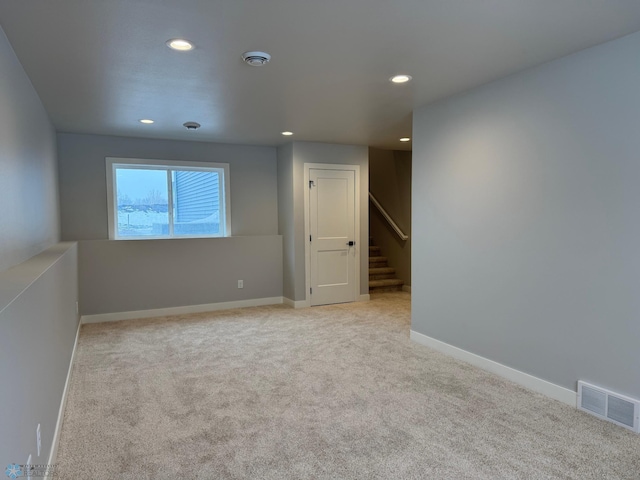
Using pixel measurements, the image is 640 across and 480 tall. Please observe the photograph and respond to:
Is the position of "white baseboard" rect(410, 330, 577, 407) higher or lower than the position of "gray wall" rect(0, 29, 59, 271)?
lower

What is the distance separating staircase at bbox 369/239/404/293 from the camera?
273 inches

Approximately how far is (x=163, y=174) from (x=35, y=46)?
3.14 meters

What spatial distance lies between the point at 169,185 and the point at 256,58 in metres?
3.41

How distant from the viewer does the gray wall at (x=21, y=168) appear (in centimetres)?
222

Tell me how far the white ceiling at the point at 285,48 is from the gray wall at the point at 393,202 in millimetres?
3285

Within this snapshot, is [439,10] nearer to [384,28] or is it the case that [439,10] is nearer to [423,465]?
[384,28]

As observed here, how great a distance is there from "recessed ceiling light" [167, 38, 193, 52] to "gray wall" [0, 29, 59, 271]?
0.89 m

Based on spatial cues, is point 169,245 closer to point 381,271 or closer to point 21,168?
point 21,168

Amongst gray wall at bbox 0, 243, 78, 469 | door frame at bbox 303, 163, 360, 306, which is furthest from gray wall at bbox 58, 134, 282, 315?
gray wall at bbox 0, 243, 78, 469

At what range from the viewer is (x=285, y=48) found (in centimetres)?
254

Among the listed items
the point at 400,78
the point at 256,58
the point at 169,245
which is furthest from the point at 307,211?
the point at 256,58

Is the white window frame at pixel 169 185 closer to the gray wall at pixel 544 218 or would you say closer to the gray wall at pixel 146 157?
the gray wall at pixel 146 157

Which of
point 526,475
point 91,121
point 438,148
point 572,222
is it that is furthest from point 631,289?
point 91,121

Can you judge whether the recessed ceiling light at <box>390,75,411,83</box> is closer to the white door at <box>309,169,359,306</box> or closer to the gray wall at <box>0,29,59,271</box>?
the gray wall at <box>0,29,59,271</box>
